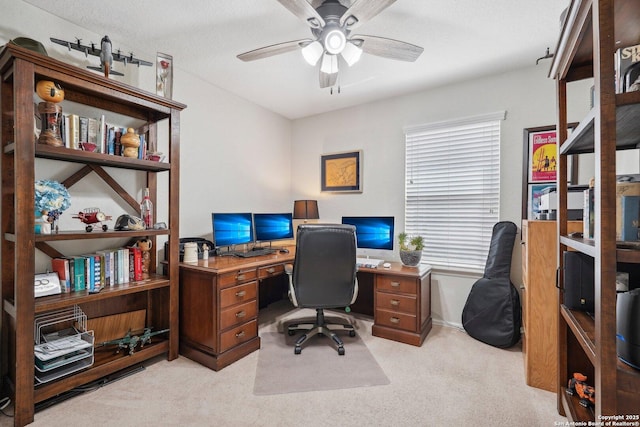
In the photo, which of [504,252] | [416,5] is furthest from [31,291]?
[504,252]

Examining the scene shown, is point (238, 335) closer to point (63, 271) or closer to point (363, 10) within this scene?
point (63, 271)

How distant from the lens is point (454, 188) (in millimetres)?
3061

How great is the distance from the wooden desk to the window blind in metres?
0.50

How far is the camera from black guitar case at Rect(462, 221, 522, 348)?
99.9 inches

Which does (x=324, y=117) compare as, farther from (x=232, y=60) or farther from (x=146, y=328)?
(x=146, y=328)

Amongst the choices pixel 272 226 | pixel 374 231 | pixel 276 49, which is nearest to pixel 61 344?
pixel 272 226

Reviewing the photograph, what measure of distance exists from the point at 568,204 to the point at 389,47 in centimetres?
155

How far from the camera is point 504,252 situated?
2.68m

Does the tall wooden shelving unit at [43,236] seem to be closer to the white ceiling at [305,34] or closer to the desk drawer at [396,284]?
the white ceiling at [305,34]

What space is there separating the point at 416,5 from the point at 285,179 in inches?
106

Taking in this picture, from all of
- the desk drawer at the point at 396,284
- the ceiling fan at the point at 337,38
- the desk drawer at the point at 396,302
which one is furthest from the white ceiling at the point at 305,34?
the desk drawer at the point at 396,302

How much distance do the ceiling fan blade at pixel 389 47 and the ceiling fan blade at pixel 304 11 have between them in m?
0.27

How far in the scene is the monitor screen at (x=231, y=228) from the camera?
8.98 feet

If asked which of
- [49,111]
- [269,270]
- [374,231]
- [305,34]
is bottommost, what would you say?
[269,270]
